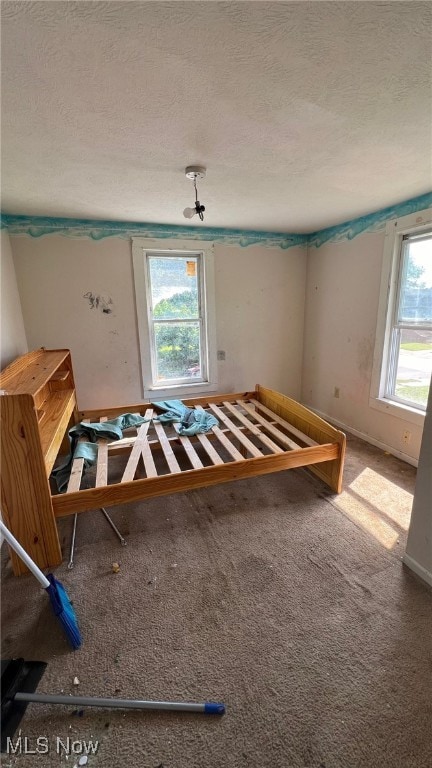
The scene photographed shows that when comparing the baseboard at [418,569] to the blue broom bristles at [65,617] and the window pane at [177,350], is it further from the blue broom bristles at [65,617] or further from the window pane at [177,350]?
the window pane at [177,350]

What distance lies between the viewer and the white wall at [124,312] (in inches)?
110

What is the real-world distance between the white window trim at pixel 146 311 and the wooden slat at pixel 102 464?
46.8 inches

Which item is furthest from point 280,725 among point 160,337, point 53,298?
point 53,298

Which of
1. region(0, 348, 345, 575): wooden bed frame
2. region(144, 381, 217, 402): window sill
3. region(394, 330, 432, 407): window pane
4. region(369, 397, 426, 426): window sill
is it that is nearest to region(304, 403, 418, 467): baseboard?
region(369, 397, 426, 426): window sill

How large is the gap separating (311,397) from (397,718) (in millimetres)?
2972

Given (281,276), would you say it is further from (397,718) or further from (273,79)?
(397,718)

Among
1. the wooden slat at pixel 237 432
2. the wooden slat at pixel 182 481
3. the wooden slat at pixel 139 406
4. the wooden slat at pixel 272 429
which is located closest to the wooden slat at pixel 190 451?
the wooden slat at pixel 182 481

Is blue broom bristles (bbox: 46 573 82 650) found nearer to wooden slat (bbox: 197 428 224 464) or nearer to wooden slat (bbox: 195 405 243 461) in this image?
wooden slat (bbox: 197 428 224 464)

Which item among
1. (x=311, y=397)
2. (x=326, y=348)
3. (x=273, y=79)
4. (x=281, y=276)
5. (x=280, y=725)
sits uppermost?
(x=273, y=79)

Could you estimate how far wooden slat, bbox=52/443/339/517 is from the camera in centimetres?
157

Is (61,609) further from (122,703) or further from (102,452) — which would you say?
(102,452)

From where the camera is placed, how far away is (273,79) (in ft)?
3.48

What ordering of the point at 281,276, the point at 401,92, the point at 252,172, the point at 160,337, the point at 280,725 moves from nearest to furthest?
the point at 280,725
the point at 401,92
the point at 252,172
the point at 160,337
the point at 281,276

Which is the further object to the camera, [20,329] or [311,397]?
[311,397]
